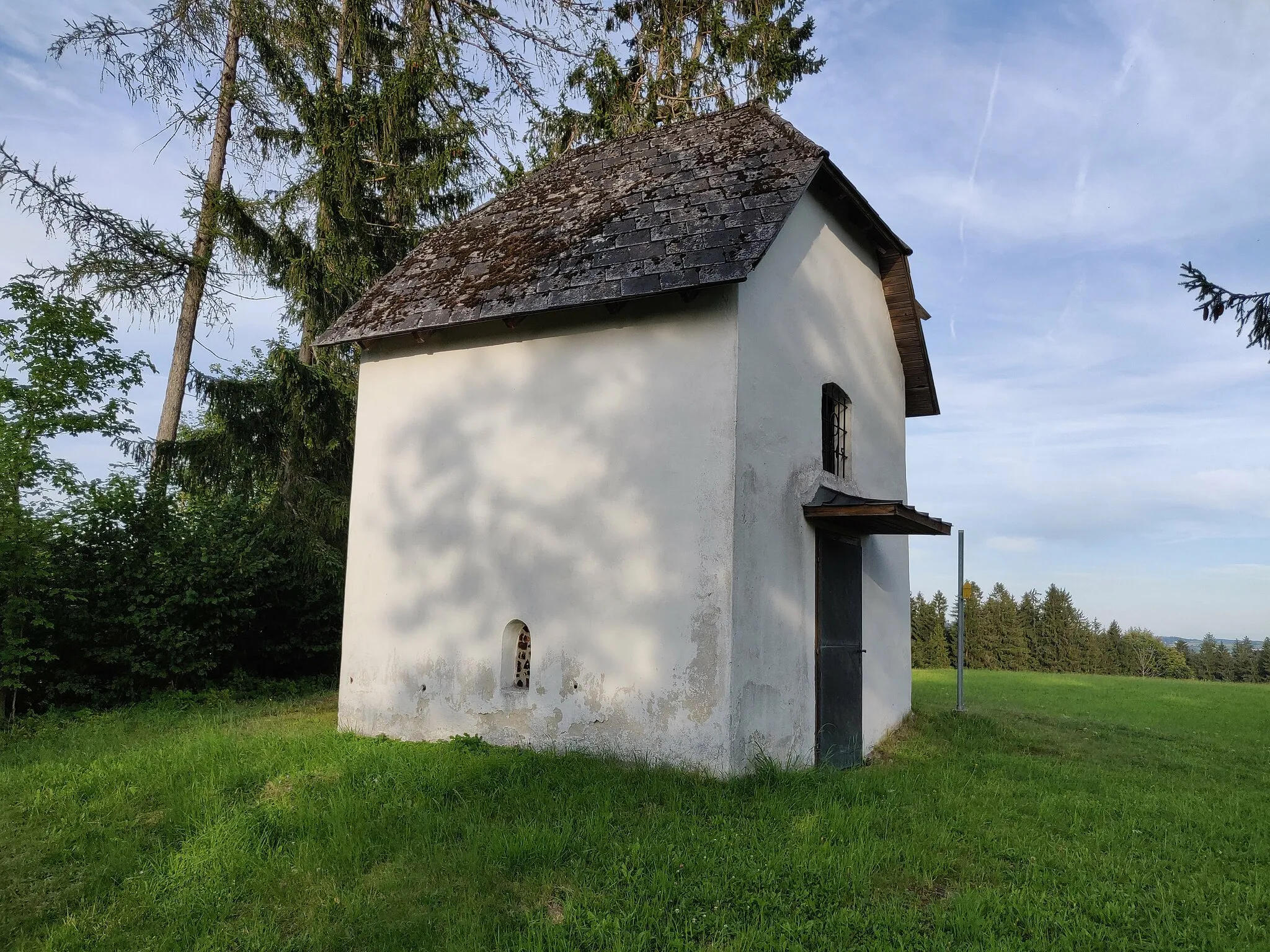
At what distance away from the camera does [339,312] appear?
47.9ft

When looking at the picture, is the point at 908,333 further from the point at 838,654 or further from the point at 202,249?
the point at 202,249

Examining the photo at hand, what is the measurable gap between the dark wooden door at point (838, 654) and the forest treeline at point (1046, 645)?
3205cm

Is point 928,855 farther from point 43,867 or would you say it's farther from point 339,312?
point 339,312

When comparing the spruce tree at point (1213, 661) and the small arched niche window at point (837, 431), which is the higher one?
the small arched niche window at point (837, 431)

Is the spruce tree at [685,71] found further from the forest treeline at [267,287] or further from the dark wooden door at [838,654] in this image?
the dark wooden door at [838,654]

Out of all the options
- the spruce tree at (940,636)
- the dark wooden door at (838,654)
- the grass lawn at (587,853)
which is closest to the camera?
the grass lawn at (587,853)

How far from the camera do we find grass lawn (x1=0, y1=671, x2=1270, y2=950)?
4.61 metres

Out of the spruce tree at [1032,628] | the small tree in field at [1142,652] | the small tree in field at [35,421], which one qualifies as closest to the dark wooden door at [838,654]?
the small tree in field at [35,421]

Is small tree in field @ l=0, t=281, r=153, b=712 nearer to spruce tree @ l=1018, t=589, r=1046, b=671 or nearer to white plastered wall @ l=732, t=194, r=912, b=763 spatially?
white plastered wall @ l=732, t=194, r=912, b=763

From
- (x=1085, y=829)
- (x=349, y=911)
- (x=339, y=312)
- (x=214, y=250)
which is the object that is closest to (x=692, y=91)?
(x=339, y=312)

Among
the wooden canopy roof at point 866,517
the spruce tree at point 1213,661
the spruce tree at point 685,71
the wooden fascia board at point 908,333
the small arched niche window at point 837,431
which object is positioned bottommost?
the spruce tree at point 1213,661

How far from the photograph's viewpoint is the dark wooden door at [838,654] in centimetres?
852

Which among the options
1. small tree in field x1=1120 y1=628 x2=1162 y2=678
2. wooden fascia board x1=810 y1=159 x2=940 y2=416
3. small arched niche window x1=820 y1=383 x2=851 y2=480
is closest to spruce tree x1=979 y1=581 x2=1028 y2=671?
small tree in field x1=1120 y1=628 x2=1162 y2=678

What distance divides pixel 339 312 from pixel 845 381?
9469 millimetres
